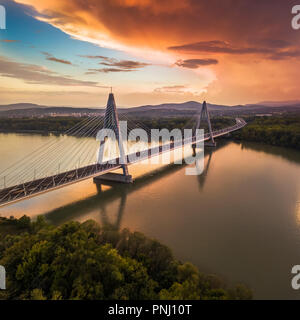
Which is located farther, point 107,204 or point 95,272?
point 107,204

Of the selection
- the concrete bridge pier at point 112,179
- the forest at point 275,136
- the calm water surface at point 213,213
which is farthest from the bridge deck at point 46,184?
the forest at point 275,136

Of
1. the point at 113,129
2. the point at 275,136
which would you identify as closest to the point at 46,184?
the point at 113,129

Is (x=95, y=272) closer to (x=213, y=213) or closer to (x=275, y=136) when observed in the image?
(x=213, y=213)

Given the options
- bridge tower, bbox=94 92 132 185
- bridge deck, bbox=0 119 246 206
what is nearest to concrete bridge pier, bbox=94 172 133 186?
bridge tower, bbox=94 92 132 185

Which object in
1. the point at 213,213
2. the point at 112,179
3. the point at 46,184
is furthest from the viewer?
the point at 112,179

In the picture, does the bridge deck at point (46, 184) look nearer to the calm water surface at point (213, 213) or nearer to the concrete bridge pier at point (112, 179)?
the concrete bridge pier at point (112, 179)

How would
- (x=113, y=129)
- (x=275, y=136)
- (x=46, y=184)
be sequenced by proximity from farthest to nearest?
(x=275, y=136) → (x=113, y=129) → (x=46, y=184)

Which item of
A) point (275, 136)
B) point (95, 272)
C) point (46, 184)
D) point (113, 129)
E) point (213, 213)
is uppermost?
point (113, 129)

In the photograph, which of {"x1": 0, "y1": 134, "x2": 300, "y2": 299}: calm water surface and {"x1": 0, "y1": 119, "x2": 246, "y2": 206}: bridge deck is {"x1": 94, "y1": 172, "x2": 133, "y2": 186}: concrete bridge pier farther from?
{"x1": 0, "y1": 119, "x2": 246, "y2": 206}: bridge deck
